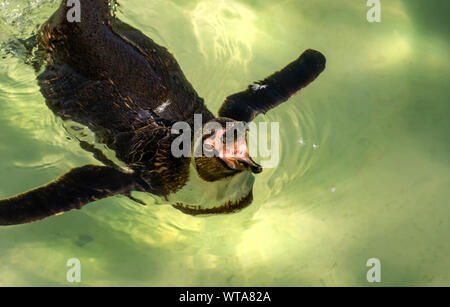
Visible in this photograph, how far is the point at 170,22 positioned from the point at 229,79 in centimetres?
78

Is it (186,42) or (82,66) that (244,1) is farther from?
(82,66)

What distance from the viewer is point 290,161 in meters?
3.75

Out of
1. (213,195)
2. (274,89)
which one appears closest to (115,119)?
(213,195)

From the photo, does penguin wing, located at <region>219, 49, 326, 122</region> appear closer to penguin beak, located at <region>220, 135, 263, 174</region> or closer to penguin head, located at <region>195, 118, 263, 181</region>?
penguin head, located at <region>195, 118, 263, 181</region>

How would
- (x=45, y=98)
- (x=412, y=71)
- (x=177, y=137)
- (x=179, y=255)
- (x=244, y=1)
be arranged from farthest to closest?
1. (x=244, y=1)
2. (x=412, y=71)
3. (x=45, y=98)
4. (x=179, y=255)
5. (x=177, y=137)

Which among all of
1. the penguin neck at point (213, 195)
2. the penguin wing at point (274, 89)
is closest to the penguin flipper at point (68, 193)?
the penguin neck at point (213, 195)

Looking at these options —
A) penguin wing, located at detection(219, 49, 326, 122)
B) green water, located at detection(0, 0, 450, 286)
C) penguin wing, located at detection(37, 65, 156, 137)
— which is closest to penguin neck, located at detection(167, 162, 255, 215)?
green water, located at detection(0, 0, 450, 286)

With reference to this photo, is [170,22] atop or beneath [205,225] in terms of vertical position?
atop

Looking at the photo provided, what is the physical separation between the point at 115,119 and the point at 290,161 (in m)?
1.36

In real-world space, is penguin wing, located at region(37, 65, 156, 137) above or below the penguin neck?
above

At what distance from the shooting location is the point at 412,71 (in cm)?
417

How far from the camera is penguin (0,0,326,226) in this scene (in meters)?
3.08

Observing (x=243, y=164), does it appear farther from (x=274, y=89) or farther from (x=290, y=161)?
(x=274, y=89)
